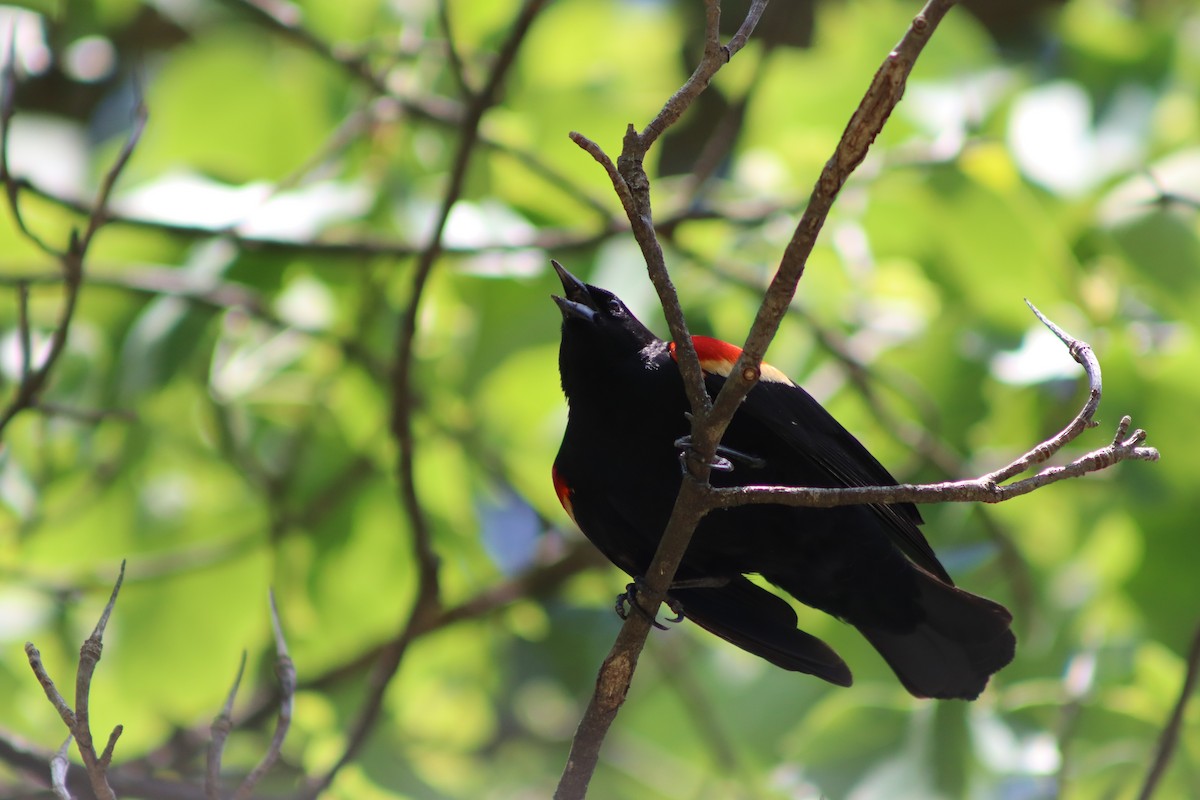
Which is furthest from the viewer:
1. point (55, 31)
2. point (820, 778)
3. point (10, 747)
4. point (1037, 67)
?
point (1037, 67)

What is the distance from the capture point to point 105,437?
215 inches

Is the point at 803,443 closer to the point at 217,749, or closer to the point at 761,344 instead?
the point at 761,344

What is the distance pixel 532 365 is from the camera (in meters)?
5.34

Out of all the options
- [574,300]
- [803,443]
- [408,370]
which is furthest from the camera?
[408,370]

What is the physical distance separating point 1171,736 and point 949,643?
2.47 ft

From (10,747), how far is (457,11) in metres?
3.84

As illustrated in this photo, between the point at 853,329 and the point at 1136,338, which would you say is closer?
the point at 1136,338

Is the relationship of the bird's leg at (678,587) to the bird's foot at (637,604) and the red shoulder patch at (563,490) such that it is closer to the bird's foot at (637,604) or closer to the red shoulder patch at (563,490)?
the bird's foot at (637,604)

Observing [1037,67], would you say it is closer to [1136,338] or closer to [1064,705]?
[1136,338]

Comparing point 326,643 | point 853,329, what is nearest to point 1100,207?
point 853,329

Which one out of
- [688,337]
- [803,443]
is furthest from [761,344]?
[803,443]

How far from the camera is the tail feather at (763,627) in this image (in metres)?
3.69

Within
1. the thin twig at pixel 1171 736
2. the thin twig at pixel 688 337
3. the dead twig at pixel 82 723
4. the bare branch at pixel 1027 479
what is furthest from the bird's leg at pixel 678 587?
the thin twig at pixel 1171 736

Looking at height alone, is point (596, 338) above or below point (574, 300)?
below
